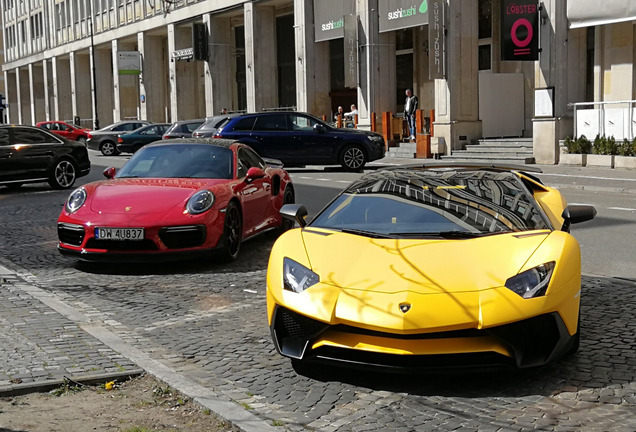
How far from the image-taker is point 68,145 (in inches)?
773

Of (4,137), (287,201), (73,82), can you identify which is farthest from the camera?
(73,82)

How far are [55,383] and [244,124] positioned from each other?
1903 centimetres

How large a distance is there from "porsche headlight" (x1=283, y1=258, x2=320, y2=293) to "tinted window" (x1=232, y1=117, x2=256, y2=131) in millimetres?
18480

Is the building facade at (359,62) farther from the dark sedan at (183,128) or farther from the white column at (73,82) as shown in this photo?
the dark sedan at (183,128)

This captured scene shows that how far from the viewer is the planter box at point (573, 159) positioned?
913 inches

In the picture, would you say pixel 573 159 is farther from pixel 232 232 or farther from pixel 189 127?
pixel 232 232

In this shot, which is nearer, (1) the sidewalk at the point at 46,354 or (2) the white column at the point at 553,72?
(1) the sidewalk at the point at 46,354

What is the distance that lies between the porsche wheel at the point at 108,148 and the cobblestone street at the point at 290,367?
30142 mm

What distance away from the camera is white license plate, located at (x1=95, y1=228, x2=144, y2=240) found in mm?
8523

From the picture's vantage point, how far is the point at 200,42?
46062 millimetres

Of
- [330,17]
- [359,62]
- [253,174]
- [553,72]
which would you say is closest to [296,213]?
[253,174]

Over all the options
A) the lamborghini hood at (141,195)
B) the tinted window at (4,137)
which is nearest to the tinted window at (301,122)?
the tinted window at (4,137)

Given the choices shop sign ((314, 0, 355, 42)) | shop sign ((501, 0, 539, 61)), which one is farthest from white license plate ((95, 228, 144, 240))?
shop sign ((314, 0, 355, 42))

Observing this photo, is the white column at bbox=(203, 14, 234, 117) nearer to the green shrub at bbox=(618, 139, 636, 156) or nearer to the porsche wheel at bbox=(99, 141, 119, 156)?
the porsche wheel at bbox=(99, 141, 119, 156)
